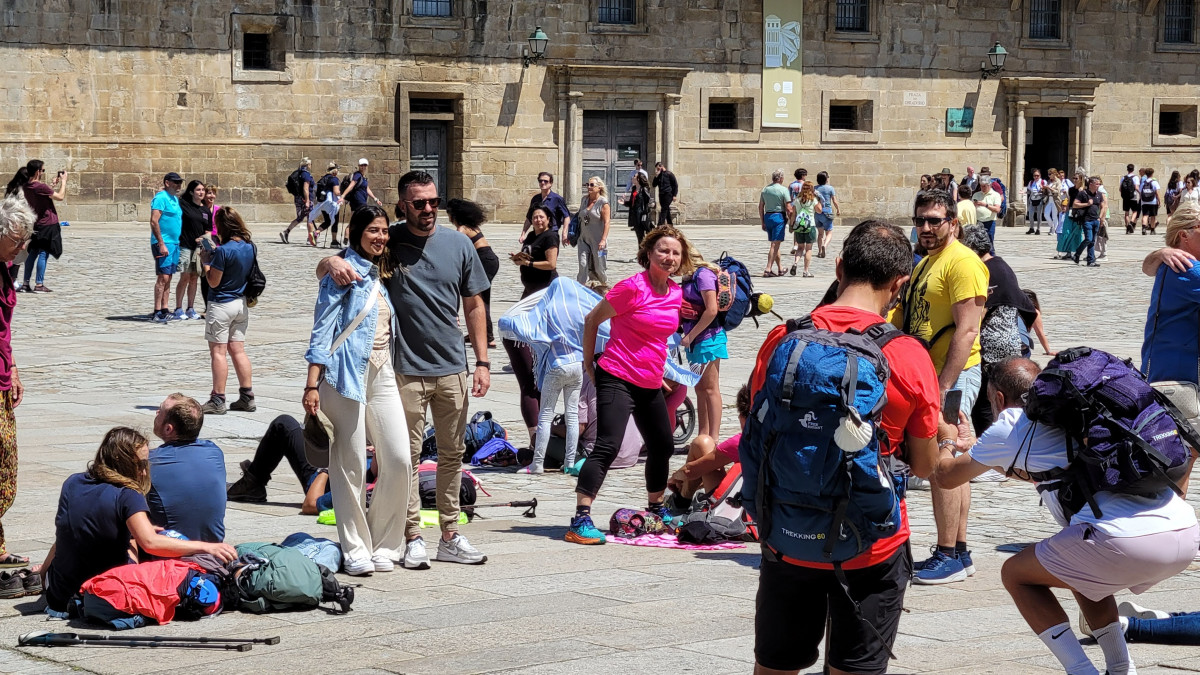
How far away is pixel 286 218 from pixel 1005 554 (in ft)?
89.4

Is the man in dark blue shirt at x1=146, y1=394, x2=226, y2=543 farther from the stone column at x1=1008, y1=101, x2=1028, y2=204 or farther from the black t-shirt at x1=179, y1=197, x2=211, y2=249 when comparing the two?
the stone column at x1=1008, y1=101, x2=1028, y2=204

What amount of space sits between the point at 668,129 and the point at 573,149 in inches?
91.0

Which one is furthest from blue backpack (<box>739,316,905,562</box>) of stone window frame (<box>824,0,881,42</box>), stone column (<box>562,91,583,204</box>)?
stone window frame (<box>824,0,881,42</box>)

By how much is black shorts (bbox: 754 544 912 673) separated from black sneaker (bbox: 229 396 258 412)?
8.87 metres

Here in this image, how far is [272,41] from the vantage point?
3238 centimetres

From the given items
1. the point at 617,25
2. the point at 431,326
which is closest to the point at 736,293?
the point at 431,326

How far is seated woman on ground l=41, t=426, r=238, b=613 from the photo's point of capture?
20.5 ft

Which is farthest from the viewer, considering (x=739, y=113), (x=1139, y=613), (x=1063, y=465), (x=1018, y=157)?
(x=1018, y=157)

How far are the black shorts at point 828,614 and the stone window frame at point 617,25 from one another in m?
31.5

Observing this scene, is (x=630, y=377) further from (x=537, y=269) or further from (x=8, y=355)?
(x=537, y=269)

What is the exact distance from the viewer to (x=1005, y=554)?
7723 millimetres

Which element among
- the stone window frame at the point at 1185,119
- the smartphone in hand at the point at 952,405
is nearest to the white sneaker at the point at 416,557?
the smartphone in hand at the point at 952,405

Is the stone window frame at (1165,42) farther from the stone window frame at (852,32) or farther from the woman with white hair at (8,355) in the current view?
the woman with white hair at (8,355)

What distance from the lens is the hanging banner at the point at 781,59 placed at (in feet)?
119
